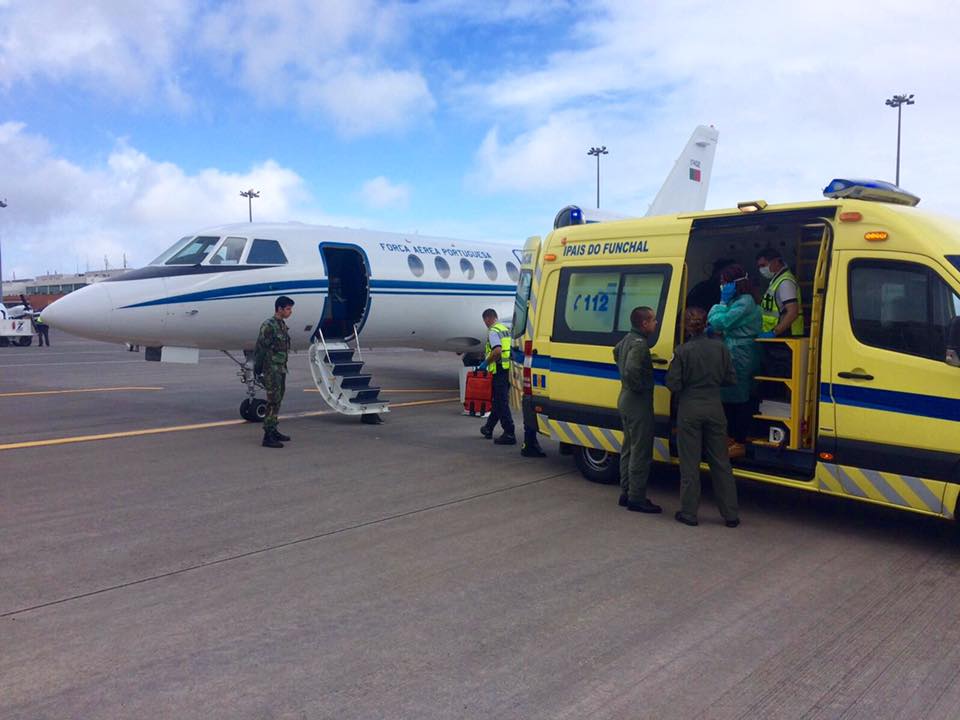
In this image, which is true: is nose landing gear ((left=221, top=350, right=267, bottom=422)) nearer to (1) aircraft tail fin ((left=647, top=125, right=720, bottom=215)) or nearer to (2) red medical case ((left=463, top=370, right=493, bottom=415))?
(2) red medical case ((left=463, top=370, right=493, bottom=415))

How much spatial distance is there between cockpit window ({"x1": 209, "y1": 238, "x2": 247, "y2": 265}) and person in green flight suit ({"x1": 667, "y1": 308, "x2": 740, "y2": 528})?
7965mm

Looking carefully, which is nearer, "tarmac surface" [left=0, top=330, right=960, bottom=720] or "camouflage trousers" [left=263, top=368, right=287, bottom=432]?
"tarmac surface" [left=0, top=330, right=960, bottom=720]

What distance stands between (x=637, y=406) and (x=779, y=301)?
1.64 m

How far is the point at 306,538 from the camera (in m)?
6.25

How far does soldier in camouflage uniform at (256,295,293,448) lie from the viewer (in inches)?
403

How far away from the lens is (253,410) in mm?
12281

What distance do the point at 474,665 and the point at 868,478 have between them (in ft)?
12.1

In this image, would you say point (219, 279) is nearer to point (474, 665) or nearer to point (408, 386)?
point (408, 386)

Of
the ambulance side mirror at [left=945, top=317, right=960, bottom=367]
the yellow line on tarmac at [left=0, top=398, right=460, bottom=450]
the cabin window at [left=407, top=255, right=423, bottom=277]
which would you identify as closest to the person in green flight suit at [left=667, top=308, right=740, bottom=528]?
the ambulance side mirror at [left=945, top=317, right=960, bottom=367]

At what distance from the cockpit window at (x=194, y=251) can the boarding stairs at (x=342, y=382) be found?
2.22 meters

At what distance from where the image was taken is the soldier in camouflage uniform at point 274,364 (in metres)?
10.2

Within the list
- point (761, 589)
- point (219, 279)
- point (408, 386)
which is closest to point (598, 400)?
point (761, 589)

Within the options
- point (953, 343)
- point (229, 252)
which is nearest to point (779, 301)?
point (953, 343)

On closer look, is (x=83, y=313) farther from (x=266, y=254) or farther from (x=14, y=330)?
(x=14, y=330)
